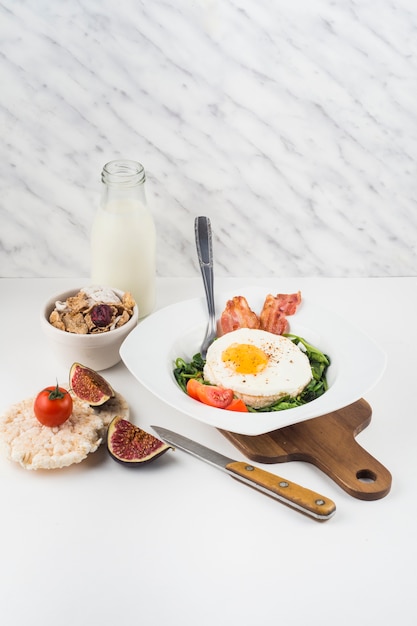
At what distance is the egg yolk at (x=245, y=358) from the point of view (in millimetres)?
2133

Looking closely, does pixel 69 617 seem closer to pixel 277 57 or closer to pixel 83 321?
pixel 83 321

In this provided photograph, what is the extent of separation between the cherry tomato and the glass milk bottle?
26.6 inches

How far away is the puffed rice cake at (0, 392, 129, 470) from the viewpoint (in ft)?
6.22

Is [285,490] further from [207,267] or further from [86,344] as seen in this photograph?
[207,267]

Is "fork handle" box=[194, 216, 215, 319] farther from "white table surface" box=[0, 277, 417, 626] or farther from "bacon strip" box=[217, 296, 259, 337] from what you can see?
"white table surface" box=[0, 277, 417, 626]

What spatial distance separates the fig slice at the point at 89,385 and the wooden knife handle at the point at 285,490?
16.4 inches

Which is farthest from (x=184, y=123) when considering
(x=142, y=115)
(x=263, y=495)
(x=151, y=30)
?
(x=263, y=495)

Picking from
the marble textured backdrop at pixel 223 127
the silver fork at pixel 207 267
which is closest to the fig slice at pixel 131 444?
the silver fork at pixel 207 267

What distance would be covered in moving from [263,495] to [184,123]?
4.42 feet

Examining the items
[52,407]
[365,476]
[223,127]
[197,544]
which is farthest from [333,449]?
[223,127]

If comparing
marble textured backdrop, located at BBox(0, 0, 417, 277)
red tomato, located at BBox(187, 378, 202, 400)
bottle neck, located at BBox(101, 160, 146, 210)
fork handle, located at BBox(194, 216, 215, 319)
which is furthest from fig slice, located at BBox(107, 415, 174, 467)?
marble textured backdrop, located at BBox(0, 0, 417, 277)

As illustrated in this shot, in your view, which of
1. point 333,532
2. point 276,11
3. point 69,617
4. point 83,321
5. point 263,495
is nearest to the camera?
point 69,617

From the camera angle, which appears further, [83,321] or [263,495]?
[83,321]

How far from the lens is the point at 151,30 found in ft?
8.30
